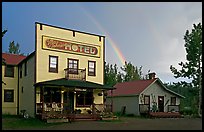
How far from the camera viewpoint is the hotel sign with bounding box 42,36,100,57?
2562 centimetres

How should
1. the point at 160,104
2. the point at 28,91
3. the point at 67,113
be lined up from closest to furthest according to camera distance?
the point at 67,113, the point at 28,91, the point at 160,104

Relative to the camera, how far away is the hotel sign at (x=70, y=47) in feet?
84.1

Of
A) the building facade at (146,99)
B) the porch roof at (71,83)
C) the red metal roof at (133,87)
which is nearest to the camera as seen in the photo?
the porch roof at (71,83)

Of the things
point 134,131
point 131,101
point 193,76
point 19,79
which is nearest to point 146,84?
point 131,101

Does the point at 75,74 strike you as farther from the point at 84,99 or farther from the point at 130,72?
the point at 130,72

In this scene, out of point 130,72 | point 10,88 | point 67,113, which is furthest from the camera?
point 130,72

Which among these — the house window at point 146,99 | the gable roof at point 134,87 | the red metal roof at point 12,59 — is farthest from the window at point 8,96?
the house window at point 146,99

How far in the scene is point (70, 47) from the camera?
26922 mm

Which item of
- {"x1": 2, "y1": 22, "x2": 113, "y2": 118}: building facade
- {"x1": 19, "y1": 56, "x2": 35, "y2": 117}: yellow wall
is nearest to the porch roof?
{"x1": 2, "y1": 22, "x2": 113, "y2": 118}: building facade

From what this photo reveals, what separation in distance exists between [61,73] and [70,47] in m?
2.58

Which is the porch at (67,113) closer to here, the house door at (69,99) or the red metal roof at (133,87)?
the house door at (69,99)

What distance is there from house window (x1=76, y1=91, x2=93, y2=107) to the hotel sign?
3825mm

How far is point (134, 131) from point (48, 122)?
8.76 metres

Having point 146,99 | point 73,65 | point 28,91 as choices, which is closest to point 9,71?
point 28,91
